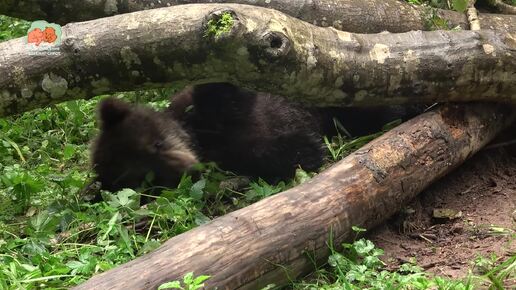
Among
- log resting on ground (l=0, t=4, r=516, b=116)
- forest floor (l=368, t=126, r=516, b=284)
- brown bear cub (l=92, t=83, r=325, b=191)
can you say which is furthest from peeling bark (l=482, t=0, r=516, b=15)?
brown bear cub (l=92, t=83, r=325, b=191)

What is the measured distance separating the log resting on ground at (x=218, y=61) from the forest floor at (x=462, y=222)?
0.70m

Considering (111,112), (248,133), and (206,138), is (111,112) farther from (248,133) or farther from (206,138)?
(248,133)

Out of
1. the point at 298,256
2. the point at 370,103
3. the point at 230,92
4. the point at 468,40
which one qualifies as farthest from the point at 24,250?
the point at 468,40

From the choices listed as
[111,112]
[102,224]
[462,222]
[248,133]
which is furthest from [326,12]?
[102,224]

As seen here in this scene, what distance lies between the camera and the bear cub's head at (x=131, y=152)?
4.34 m

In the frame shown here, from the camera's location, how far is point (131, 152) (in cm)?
436

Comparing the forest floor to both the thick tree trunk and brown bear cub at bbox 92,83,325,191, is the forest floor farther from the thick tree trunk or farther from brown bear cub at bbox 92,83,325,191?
brown bear cub at bbox 92,83,325,191

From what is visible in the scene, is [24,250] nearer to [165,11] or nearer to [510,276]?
[165,11]

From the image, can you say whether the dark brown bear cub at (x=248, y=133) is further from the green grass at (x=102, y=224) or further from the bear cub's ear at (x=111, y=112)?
the bear cub's ear at (x=111, y=112)

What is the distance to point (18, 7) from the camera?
4.71 meters

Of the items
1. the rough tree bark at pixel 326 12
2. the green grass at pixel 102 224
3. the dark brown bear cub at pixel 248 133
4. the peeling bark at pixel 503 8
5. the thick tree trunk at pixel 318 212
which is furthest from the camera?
the peeling bark at pixel 503 8

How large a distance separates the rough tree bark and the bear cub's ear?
901mm

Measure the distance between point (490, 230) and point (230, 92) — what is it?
1815 millimetres

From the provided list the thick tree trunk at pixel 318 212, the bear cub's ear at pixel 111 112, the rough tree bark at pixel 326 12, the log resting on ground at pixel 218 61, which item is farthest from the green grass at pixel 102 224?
the rough tree bark at pixel 326 12
